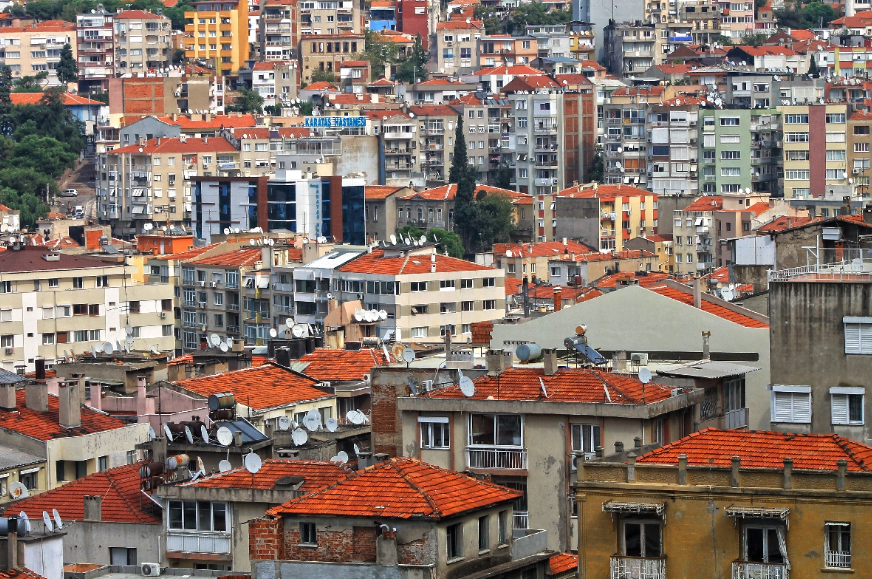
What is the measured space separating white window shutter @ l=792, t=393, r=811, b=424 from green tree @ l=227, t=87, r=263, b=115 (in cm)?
16582

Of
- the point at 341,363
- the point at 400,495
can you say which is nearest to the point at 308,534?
the point at 400,495

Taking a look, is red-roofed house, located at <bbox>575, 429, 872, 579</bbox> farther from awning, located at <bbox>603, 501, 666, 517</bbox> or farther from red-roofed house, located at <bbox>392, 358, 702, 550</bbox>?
red-roofed house, located at <bbox>392, 358, 702, 550</bbox>

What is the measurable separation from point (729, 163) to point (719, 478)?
125262mm

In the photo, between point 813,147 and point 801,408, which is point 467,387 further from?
point 813,147

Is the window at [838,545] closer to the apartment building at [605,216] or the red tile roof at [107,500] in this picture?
the red tile roof at [107,500]

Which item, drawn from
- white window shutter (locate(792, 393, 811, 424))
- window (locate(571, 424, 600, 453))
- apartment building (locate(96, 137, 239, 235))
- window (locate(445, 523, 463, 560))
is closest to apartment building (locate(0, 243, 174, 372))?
window (locate(571, 424, 600, 453))

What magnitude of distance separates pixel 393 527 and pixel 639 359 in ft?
46.3

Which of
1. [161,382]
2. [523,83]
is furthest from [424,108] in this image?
[161,382]

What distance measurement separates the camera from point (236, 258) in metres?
98.9

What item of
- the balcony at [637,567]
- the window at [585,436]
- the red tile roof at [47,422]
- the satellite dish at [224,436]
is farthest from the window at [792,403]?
the red tile roof at [47,422]

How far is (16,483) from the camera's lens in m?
39.3

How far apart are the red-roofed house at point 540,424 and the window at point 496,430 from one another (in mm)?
15

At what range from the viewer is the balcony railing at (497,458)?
33375mm

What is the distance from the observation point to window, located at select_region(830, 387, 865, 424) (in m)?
30.5
